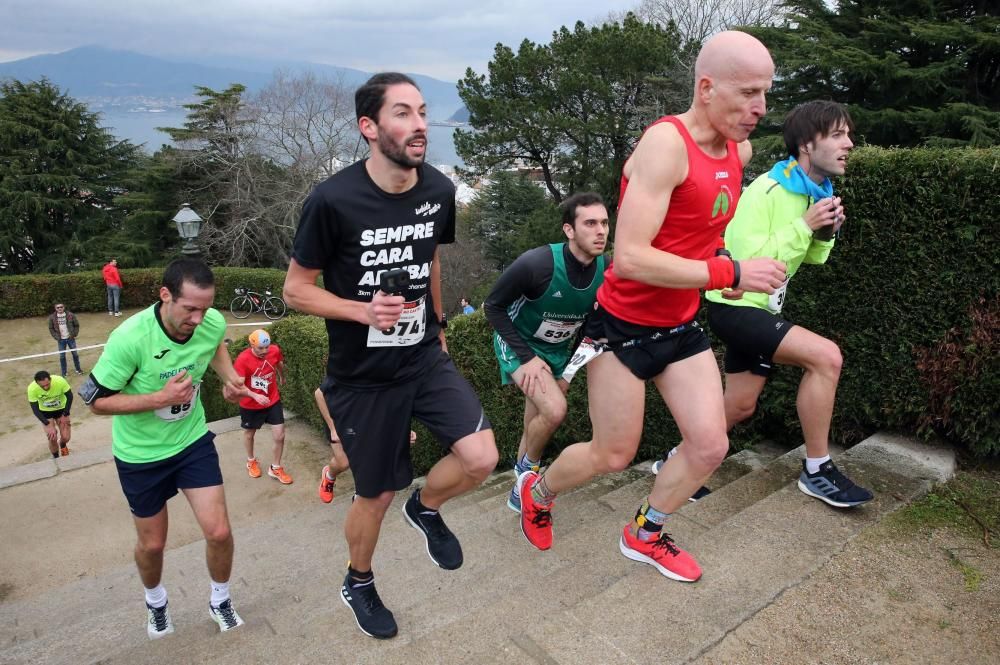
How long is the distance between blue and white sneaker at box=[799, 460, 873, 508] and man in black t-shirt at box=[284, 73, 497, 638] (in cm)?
176

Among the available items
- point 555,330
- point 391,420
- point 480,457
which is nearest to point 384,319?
point 391,420

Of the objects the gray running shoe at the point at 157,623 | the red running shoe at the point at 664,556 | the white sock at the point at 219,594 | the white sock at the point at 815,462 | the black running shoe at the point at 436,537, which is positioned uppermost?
the white sock at the point at 815,462

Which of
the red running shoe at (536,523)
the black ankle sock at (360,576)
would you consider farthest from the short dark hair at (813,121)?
the black ankle sock at (360,576)

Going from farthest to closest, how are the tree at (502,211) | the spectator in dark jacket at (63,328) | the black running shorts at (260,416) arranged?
the tree at (502,211) → the spectator in dark jacket at (63,328) → the black running shorts at (260,416)

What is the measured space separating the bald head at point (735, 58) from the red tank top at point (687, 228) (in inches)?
9.4

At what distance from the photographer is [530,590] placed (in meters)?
2.86

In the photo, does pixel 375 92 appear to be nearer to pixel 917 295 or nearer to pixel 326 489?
pixel 917 295

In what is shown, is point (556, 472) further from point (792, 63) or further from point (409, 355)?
point (792, 63)

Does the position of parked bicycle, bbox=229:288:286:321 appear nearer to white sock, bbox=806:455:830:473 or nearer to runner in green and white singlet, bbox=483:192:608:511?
runner in green and white singlet, bbox=483:192:608:511

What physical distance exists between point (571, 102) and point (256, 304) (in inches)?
664

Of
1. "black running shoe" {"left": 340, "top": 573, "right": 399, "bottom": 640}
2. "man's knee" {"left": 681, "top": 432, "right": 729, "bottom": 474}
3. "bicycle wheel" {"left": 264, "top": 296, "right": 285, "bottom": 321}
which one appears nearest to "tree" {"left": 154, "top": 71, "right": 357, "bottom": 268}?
"bicycle wheel" {"left": 264, "top": 296, "right": 285, "bottom": 321}

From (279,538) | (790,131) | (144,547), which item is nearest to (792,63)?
(790,131)

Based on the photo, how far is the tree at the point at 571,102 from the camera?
27.6m

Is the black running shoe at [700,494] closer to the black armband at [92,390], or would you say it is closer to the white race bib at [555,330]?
the white race bib at [555,330]
